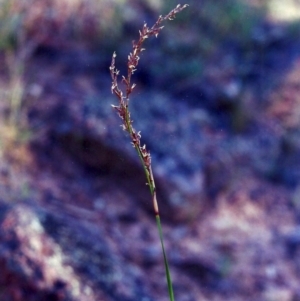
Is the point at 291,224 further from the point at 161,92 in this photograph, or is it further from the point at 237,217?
the point at 161,92

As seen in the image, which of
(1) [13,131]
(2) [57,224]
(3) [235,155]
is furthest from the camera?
(3) [235,155]

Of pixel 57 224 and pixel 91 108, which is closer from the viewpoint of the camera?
pixel 57 224

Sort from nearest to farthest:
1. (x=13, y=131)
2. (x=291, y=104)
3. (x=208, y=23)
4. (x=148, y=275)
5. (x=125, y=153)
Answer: (x=148, y=275)
(x=13, y=131)
(x=125, y=153)
(x=291, y=104)
(x=208, y=23)

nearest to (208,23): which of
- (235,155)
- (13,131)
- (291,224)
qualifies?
(235,155)

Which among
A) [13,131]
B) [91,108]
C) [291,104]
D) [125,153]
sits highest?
[291,104]

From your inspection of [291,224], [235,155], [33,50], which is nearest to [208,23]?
[235,155]

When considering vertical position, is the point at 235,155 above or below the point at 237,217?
above
